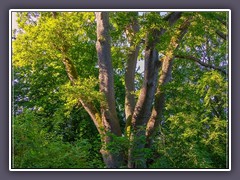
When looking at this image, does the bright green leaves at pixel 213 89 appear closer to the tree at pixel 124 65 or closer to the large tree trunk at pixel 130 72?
the tree at pixel 124 65

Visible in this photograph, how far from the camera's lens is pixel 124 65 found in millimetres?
7949

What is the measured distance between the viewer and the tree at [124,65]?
22.6 feet

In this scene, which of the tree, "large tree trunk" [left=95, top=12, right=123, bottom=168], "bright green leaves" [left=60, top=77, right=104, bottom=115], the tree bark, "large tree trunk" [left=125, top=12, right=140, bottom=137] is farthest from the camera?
"large tree trunk" [left=95, top=12, right=123, bottom=168]

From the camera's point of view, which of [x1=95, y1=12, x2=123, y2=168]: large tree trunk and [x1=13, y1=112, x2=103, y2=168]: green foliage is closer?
[x1=13, y1=112, x2=103, y2=168]: green foliage

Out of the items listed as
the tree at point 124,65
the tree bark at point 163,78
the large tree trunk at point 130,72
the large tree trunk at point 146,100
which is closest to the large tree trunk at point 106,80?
the tree at point 124,65

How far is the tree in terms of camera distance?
6.89 metres

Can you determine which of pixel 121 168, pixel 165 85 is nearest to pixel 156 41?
pixel 165 85

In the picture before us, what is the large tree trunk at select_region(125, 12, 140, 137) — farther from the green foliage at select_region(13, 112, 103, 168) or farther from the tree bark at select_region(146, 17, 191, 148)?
the green foliage at select_region(13, 112, 103, 168)

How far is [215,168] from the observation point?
598 cm

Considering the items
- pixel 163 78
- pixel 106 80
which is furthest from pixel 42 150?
pixel 163 78

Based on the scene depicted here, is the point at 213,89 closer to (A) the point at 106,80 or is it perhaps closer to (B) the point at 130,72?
(B) the point at 130,72

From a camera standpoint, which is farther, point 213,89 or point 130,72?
point 130,72

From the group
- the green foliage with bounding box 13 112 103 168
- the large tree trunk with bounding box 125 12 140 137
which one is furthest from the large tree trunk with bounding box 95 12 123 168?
the green foliage with bounding box 13 112 103 168
